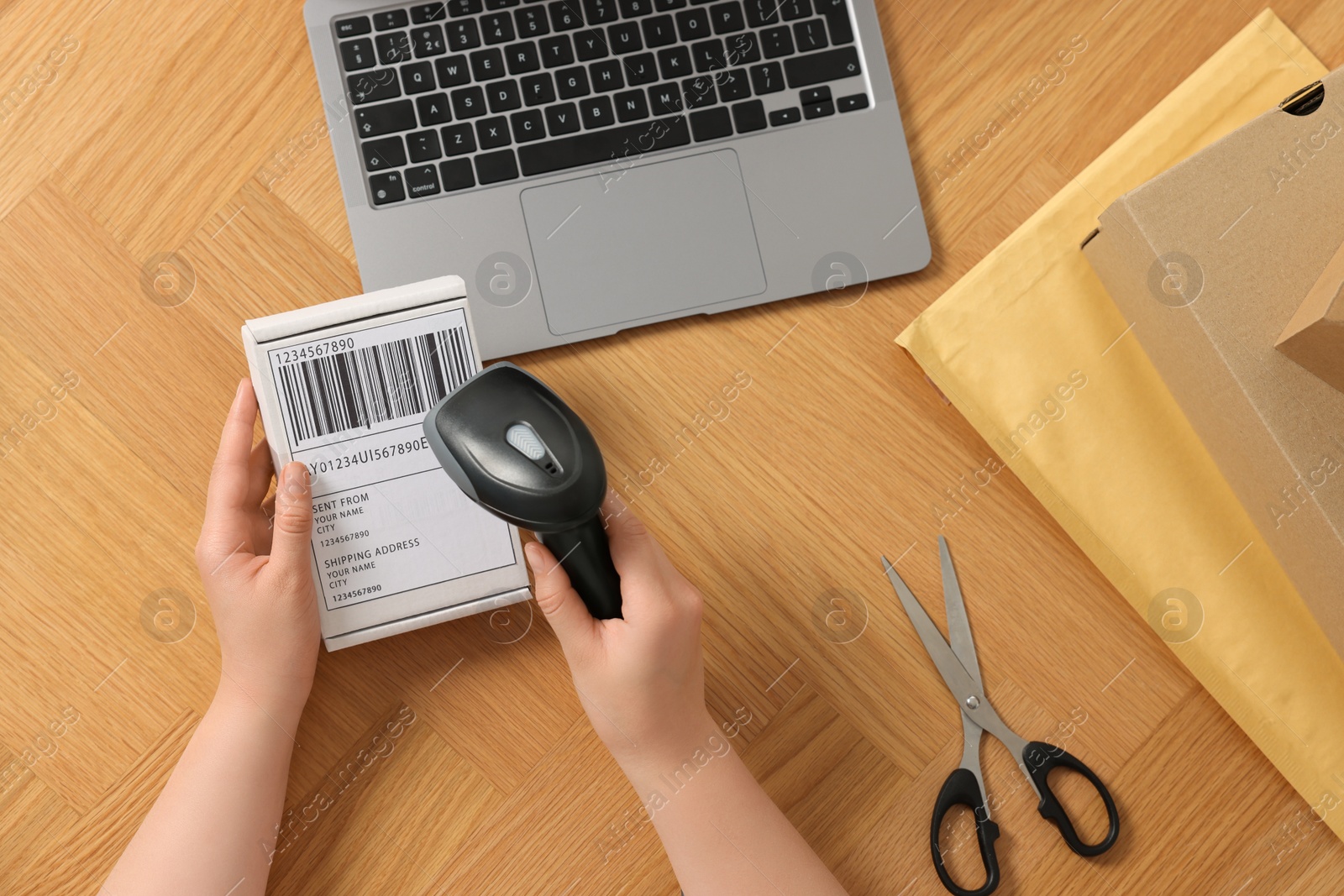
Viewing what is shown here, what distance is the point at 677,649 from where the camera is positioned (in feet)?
1.86

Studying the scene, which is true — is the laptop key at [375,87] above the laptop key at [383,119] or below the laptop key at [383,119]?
above

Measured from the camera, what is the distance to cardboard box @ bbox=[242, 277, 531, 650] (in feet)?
1.88

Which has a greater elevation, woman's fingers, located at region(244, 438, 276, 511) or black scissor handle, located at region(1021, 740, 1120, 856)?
woman's fingers, located at region(244, 438, 276, 511)

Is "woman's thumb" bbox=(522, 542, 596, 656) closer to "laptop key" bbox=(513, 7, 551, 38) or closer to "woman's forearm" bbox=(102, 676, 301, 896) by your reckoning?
"woman's forearm" bbox=(102, 676, 301, 896)

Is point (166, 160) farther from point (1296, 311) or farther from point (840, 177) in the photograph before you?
point (1296, 311)

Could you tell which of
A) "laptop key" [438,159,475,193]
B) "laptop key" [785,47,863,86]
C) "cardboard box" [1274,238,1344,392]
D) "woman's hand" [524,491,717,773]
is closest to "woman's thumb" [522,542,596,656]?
"woman's hand" [524,491,717,773]

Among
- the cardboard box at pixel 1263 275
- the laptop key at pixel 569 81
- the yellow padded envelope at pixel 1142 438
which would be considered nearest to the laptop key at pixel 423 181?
the laptop key at pixel 569 81

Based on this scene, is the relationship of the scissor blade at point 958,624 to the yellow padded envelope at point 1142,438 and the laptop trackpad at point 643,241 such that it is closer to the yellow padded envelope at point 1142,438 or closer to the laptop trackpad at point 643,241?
the yellow padded envelope at point 1142,438

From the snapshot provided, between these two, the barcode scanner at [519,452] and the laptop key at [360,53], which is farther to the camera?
the laptop key at [360,53]

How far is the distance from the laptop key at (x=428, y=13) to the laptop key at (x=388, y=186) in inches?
4.1

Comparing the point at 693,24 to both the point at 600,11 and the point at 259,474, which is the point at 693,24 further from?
the point at 259,474

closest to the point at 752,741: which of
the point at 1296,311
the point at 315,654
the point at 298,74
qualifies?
the point at 315,654

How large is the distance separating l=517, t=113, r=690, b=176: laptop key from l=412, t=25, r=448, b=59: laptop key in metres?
0.09

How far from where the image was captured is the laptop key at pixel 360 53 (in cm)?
60
